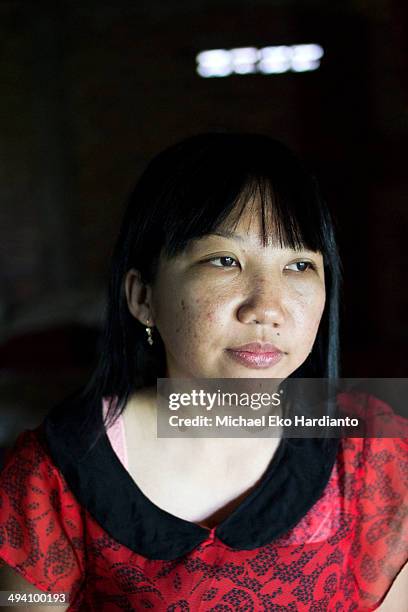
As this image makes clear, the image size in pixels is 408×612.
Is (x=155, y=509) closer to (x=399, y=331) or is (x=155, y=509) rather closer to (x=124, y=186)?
(x=399, y=331)

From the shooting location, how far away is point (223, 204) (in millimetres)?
707

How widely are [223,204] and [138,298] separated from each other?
175mm

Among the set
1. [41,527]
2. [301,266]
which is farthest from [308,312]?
[41,527]

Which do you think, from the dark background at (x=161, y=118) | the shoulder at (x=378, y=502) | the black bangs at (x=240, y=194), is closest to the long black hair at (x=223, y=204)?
the black bangs at (x=240, y=194)

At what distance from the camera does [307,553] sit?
2.50ft

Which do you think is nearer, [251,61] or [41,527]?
[41,527]

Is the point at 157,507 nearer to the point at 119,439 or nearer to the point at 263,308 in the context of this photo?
the point at 119,439

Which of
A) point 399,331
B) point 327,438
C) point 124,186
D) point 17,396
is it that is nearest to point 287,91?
point 124,186

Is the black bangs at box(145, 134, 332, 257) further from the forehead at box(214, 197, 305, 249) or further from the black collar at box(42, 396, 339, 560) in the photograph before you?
the black collar at box(42, 396, 339, 560)

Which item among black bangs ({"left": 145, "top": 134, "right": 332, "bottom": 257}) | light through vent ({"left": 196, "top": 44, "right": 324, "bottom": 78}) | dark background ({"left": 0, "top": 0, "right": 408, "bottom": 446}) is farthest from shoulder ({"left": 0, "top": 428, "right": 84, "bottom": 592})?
light through vent ({"left": 196, "top": 44, "right": 324, "bottom": 78})

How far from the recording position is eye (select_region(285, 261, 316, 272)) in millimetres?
718

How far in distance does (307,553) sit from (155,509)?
0.61ft

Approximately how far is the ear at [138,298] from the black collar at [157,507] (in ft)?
0.47

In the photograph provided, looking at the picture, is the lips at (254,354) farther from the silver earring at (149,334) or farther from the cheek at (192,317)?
the silver earring at (149,334)
